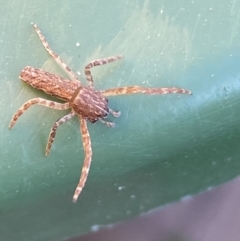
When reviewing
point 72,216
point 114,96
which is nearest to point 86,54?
point 114,96

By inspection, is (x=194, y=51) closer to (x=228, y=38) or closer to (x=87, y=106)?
(x=228, y=38)

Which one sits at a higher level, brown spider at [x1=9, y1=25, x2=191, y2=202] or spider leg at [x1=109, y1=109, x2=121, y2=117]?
brown spider at [x1=9, y1=25, x2=191, y2=202]

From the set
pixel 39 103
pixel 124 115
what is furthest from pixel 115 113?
pixel 39 103

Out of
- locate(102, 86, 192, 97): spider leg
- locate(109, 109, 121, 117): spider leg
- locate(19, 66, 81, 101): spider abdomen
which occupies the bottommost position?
locate(109, 109, 121, 117): spider leg

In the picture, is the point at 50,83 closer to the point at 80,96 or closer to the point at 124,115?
the point at 80,96

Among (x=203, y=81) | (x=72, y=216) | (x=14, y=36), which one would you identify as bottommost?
(x=72, y=216)

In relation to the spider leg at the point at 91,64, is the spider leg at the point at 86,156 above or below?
below
